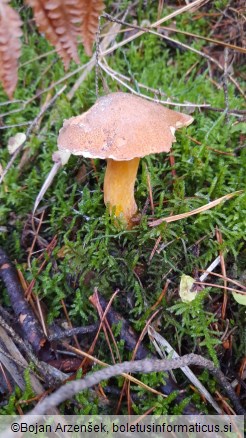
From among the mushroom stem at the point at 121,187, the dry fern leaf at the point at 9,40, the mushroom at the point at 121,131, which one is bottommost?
the mushroom stem at the point at 121,187

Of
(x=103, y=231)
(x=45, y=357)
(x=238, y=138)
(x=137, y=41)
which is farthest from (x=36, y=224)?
(x=137, y=41)

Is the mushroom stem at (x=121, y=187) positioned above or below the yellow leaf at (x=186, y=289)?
above

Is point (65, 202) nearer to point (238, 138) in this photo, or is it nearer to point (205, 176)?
point (205, 176)

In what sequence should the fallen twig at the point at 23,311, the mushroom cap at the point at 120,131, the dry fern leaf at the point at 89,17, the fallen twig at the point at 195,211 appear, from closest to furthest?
the dry fern leaf at the point at 89,17 → the mushroom cap at the point at 120,131 → the fallen twig at the point at 23,311 → the fallen twig at the point at 195,211

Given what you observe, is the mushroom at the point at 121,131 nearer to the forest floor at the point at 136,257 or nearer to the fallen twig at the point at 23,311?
the forest floor at the point at 136,257

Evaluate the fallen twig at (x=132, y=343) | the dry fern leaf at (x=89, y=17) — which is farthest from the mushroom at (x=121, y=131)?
the fallen twig at (x=132, y=343)

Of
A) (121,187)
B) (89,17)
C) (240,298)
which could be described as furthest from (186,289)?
(89,17)
